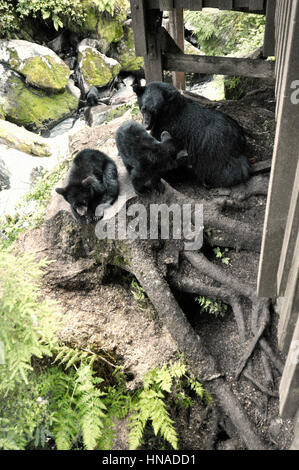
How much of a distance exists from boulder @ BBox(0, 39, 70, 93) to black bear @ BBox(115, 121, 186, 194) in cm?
998

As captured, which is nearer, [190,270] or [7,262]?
[7,262]

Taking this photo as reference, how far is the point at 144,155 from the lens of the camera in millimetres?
4793

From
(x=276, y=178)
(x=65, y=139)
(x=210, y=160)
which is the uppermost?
(x=276, y=178)

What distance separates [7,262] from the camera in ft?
10.8

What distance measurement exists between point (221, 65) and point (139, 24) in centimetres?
151

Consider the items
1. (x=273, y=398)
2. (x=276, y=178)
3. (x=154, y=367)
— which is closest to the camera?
(x=276, y=178)

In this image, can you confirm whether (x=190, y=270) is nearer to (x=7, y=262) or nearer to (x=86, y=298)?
(x=86, y=298)

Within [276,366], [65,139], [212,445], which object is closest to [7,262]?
[212,445]

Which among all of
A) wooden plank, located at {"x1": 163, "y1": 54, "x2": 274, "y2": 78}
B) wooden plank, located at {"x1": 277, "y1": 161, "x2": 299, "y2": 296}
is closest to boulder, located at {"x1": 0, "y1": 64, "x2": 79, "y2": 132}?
wooden plank, located at {"x1": 163, "y1": 54, "x2": 274, "y2": 78}

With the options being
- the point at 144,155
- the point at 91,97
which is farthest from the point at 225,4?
the point at 91,97

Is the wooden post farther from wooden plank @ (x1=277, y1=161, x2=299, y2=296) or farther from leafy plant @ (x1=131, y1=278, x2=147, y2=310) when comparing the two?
wooden plank @ (x1=277, y1=161, x2=299, y2=296)

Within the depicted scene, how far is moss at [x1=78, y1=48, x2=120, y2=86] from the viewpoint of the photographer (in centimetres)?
1427

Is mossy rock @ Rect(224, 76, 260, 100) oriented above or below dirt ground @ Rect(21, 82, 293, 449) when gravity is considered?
above

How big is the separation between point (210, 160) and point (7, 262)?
3.05 m
